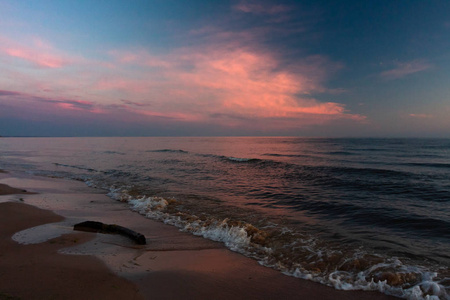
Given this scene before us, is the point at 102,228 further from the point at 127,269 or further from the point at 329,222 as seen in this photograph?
the point at 329,222

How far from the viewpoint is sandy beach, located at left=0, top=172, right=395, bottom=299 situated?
3.62 meters

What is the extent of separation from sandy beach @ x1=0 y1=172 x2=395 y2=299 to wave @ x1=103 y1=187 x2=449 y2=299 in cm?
27

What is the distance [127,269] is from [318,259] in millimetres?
3998

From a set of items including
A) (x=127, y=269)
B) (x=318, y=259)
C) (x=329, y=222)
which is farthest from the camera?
(x=329, y=222)

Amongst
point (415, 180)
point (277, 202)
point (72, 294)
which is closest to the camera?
point (72, 294)

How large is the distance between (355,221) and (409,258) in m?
2.91

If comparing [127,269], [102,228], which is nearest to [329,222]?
[127,269]

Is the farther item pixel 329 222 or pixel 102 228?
pixel 329 222

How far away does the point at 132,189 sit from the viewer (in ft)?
44.2

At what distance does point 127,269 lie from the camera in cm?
439

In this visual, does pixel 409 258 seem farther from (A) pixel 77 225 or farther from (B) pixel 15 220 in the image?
(B) pixel 15 220

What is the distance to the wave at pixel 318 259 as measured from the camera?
13.6 feet

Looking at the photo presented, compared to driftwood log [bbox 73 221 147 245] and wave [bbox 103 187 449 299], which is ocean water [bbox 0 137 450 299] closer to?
wave [bbox 103 187 449 299]

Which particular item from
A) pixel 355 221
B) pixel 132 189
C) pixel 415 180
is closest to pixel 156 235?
pixel 355 221
